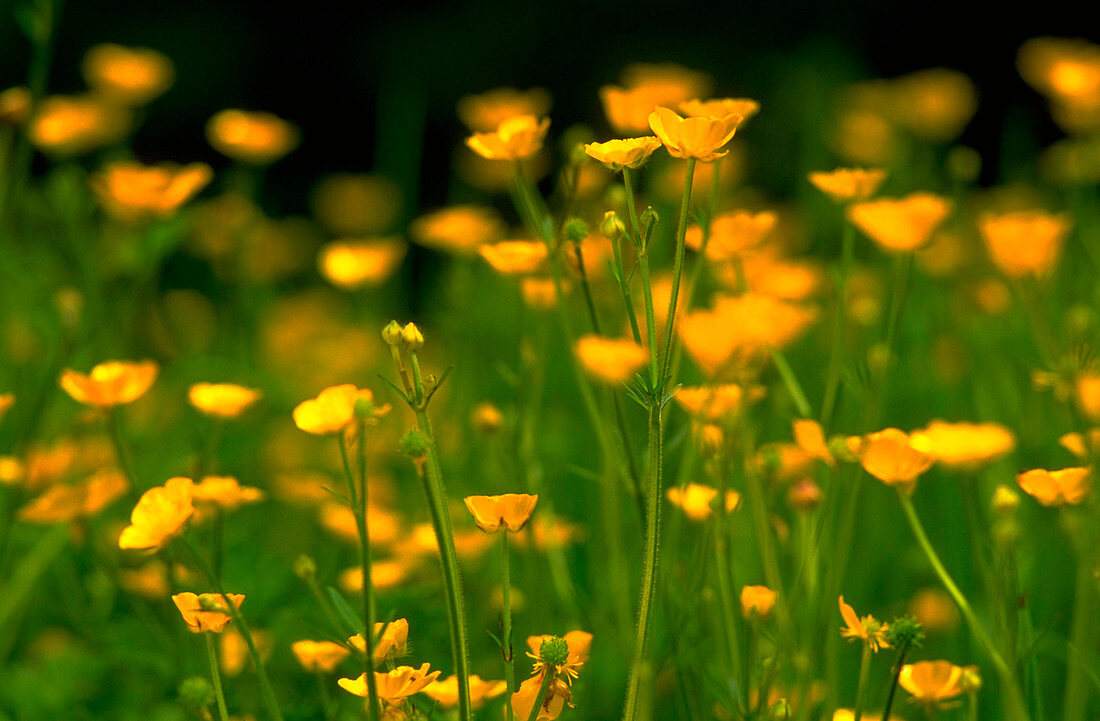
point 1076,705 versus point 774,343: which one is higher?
point 774,343

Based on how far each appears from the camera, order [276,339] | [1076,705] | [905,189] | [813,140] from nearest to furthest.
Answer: [1076,705], [905,189], [813,140], [276,339]

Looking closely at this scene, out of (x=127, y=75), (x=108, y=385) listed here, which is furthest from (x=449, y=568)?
(x=127, y=75)

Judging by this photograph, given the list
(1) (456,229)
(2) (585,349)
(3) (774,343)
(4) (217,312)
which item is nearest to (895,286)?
(3) (774,343)

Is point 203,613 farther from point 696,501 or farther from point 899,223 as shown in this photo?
point 899,223

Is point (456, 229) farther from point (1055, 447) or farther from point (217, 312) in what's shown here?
point (217, 312)

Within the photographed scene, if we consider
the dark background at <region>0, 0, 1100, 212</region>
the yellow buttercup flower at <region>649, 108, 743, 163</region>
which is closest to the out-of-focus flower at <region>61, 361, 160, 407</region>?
the yellow buttercup flower at <region>649, 108, 743, 163</region>

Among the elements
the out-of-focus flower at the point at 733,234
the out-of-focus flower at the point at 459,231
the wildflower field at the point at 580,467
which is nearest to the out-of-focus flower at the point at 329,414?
the wildflower field at the point at 580,467

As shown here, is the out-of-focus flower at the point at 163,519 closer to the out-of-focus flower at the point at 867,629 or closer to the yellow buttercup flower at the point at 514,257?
the yellow buttercup flower at the point at 514,257

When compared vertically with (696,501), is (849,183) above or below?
above
